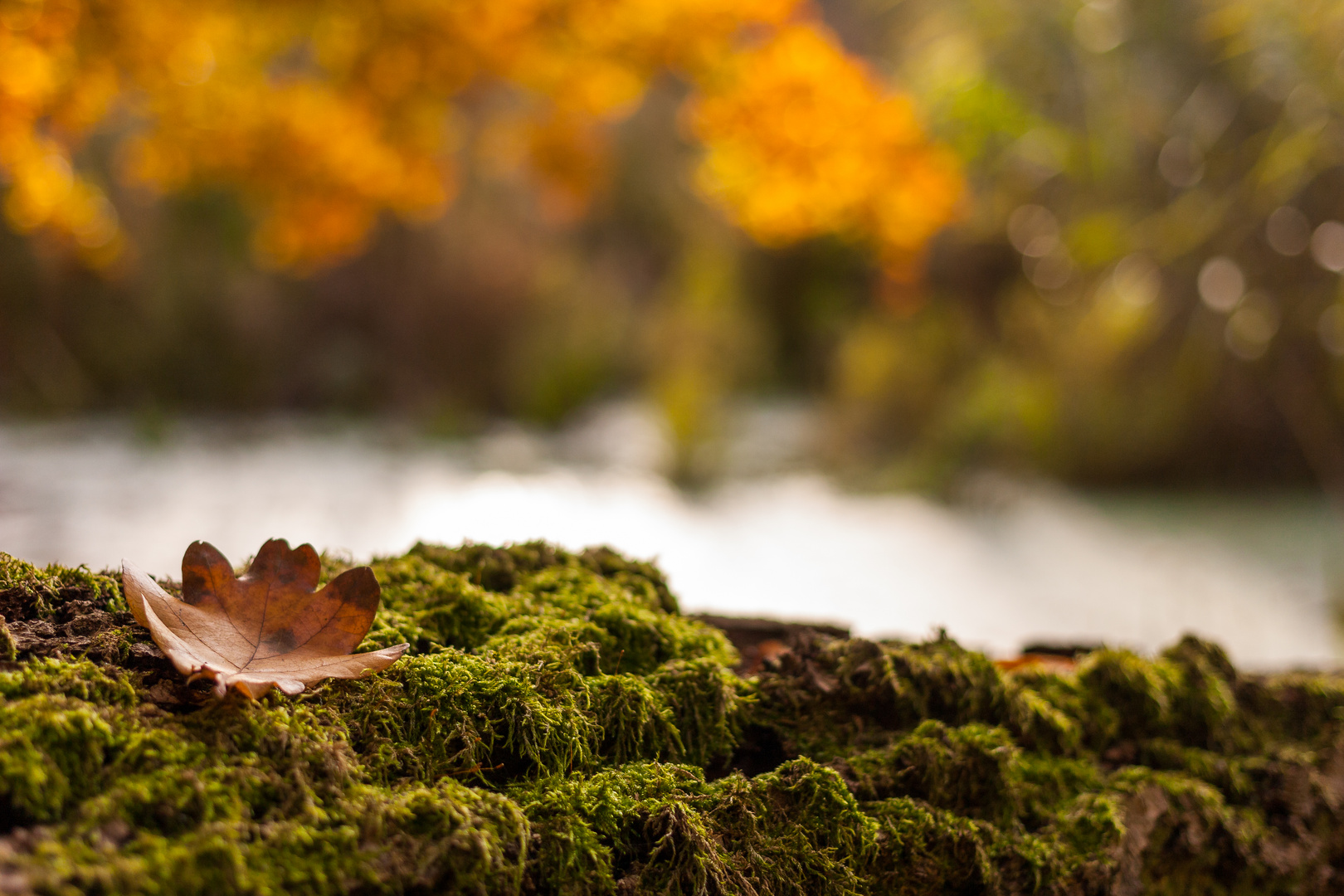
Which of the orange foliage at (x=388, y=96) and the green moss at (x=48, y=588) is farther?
the orange foliage at (x=388, y=96)

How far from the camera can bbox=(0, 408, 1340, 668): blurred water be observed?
11.4ft

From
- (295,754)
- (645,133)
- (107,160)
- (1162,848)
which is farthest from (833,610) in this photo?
(645,133)

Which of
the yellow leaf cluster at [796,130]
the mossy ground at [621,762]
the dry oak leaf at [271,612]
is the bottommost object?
the mossy ground at [621,762]

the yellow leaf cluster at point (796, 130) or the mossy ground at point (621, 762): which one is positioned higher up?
the yellow leaf cluster at point (796, 130)

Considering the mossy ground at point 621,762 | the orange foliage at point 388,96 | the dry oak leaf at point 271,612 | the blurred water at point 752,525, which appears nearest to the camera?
the mossy ground at point 621,762

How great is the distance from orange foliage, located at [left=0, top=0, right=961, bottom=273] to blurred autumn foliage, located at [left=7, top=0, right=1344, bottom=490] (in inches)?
0.6

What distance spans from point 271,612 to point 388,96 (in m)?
3.13

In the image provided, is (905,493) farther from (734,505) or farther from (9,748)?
(9,748)

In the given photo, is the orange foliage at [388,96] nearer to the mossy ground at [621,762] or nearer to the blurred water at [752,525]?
the blurred water at [752,525]

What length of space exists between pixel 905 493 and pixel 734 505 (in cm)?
110

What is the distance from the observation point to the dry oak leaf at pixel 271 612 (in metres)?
0.60

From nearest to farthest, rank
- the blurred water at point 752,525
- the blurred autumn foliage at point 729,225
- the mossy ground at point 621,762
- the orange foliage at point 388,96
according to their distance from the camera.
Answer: the mossy ground at point 621,762, the orange foliage at point 388,96, the blurred autumn foliage at point 729,225, the blurred water at point 752,525

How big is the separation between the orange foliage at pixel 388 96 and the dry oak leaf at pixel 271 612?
201cm

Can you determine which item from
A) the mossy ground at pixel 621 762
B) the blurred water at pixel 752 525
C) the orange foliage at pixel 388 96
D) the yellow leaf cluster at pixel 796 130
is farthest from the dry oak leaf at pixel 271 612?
the yellow leaf cluster at pixel 796 130
